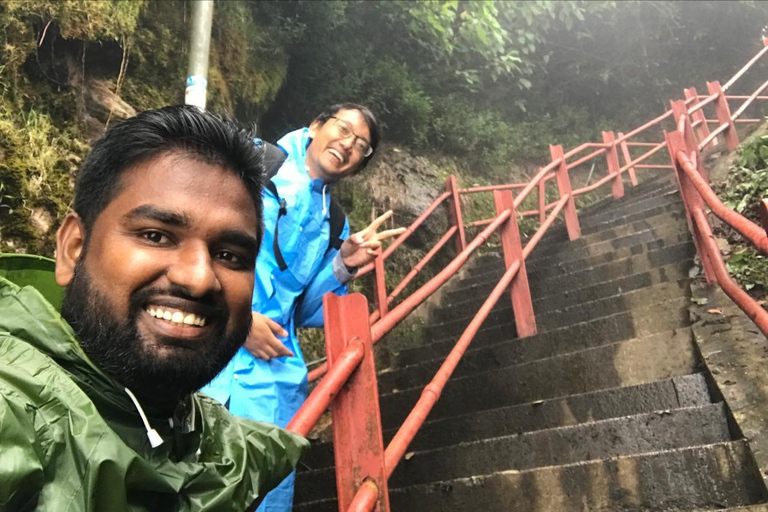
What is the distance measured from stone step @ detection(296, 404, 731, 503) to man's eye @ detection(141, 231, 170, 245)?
1865mm

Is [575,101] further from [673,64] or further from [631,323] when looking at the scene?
[631,323]

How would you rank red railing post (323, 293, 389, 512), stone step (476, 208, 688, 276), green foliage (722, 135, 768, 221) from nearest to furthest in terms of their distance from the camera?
red railing post (323, 293, 389, 512), green foliage (722, 135, 768, 221), stone step (476, 208, 688, 276)

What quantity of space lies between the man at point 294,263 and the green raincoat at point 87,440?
613 millimetres

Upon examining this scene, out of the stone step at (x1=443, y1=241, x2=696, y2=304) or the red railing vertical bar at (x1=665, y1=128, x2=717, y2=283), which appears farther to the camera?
the stone step at (x1=443, y1=241, x2=696, y2=304)

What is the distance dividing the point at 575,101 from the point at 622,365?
28.9 ft

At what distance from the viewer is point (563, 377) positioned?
289 cm

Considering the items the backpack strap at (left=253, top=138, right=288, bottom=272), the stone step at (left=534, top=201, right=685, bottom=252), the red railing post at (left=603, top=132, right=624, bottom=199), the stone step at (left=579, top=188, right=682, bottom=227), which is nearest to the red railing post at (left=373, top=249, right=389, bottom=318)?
the backpack strap at (left=253, top=138, right=288, bottom=272)

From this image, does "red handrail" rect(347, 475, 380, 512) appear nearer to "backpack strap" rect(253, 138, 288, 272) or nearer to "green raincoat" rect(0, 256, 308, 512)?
"green raincoat" rect(0, 256, 308, 512)

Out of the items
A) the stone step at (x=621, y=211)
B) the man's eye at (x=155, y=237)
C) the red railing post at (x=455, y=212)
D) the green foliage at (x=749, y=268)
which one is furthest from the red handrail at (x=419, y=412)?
the stone step at (x=621, y=211)

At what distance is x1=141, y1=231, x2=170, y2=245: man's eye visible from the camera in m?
0.92

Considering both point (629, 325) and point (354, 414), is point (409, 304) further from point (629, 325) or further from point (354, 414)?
point (629, 325)

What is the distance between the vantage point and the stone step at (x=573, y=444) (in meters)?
2.09

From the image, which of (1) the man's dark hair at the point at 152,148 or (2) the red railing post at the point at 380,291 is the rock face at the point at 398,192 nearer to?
(2) the red railing post at the point at 380,291

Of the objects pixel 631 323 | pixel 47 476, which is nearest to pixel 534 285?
pixel 631 323
